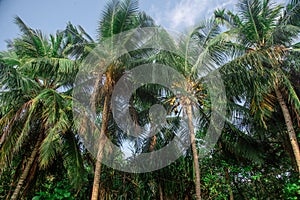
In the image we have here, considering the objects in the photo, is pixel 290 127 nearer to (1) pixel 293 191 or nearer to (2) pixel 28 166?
(1) pixel 293 191

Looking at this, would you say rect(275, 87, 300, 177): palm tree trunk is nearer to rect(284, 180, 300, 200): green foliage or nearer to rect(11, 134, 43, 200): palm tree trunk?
rect(284, 180, 300, 200): green foliage

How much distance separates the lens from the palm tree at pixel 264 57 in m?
6.88

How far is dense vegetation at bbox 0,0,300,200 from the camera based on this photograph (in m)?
6.66

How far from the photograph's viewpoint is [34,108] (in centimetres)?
675

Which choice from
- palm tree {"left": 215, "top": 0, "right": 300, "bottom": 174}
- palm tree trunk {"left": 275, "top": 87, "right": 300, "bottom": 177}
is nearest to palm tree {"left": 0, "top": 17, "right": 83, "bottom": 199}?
palm tree {"left": 215, "top": 0, "right": 300, "bottom": 174}

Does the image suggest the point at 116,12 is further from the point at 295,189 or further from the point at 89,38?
the point at 295,189

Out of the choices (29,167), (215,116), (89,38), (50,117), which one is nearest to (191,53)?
(215,116)

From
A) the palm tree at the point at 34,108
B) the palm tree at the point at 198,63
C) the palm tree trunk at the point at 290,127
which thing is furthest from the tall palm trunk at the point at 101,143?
the palm tree trunk at the point at 290,127

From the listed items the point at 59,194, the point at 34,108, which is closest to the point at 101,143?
the point at 34,108

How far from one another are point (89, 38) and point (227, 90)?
4.51m

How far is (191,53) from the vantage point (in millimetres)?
7863

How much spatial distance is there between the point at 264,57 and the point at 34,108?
6270mm

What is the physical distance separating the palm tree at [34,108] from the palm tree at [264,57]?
468cm

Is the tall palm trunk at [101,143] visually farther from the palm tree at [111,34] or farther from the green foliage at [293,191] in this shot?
the green foliage at [293,191]
